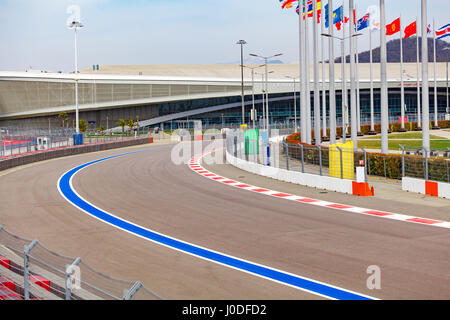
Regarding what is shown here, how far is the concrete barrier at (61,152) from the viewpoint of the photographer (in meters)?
35.4

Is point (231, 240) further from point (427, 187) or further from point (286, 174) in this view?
point (286, 174)

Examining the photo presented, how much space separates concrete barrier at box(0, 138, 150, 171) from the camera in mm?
35359

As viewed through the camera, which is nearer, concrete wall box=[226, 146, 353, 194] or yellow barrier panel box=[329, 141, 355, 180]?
concrete wall box=[226, 146, 353, 194]

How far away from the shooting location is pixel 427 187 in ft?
65.8

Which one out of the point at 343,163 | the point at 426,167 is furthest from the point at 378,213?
the point at 343,163

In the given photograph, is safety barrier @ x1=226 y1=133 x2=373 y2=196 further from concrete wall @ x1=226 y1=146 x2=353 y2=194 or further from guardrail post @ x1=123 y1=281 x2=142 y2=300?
guardrail post @ x1=123 y1=281 x2=142 y2=300

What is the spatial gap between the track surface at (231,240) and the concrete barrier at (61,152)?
12.1 meters

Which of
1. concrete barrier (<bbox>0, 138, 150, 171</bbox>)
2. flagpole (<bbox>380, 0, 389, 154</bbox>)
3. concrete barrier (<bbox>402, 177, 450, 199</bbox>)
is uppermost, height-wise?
flagpole (<bbox>380, 0, 389, 154</bbox>)

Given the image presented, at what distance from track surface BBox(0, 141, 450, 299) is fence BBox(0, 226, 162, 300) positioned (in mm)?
1994

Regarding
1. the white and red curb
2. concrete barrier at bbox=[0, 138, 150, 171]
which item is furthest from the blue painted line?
concrete barrier at bbox=[0, 138, 150, 171]

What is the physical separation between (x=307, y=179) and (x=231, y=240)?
10.6 meters

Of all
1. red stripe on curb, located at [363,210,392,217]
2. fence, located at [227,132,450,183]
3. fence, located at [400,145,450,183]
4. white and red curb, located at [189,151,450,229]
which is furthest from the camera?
fence, located at [227,132,450,183]
